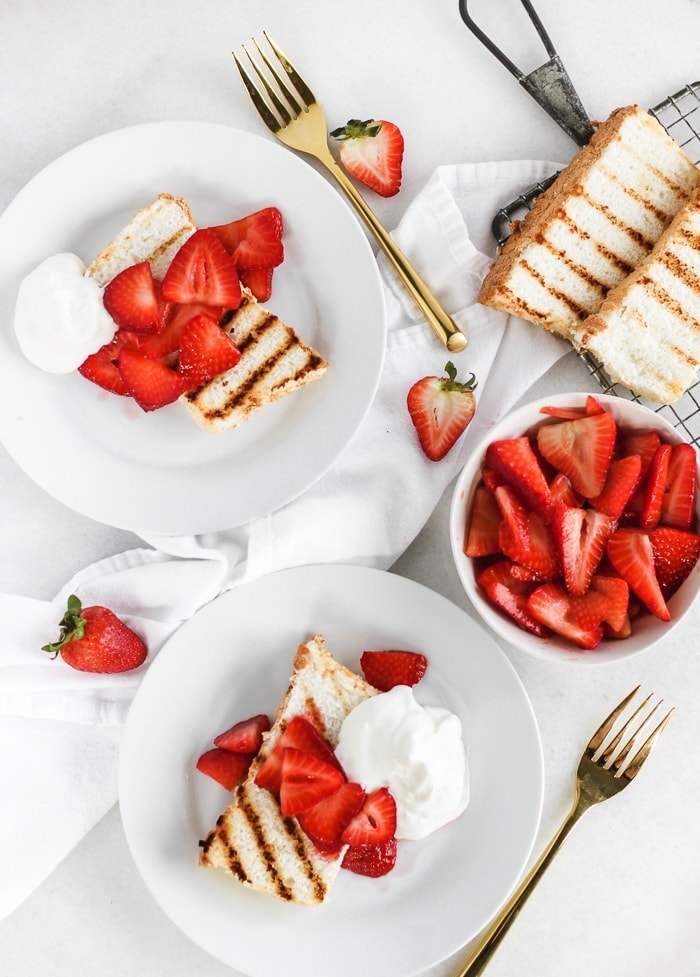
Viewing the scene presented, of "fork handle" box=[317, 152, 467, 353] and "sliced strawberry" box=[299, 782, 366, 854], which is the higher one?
"fork handle" box=[317, 152, 467, 353]

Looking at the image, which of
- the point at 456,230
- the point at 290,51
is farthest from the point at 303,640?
the point at 290,51

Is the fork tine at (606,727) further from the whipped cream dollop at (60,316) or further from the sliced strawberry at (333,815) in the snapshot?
the whipped cream dollop at (60,316)

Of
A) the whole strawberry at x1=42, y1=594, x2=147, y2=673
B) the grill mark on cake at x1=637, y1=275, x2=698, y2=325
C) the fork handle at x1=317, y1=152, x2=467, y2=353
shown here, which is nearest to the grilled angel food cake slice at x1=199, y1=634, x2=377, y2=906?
the whole strawberry at x1=42, y1=594, x2=147, y2=673

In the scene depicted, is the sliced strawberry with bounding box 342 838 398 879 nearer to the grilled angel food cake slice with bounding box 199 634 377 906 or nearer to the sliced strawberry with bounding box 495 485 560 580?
the grilled angel food cake slice with bounding box 199 634 377 906

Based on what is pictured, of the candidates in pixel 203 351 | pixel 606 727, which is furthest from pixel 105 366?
pixel 606 727

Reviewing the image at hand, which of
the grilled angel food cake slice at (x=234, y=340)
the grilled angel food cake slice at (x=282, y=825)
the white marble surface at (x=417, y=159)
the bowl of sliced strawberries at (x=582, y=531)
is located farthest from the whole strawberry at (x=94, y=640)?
the bowl of sliced strawberries at (x=582, y=531)
